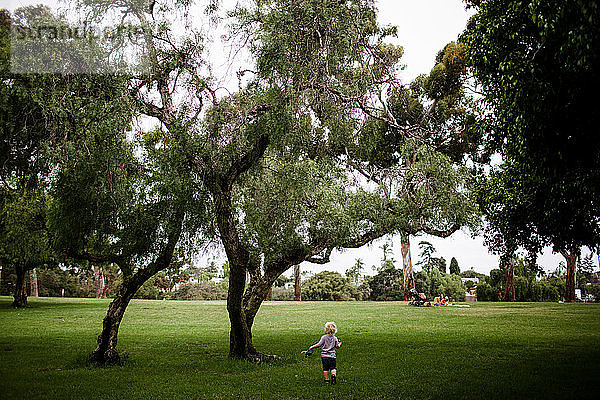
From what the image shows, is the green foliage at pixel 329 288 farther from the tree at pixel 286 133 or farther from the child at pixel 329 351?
the child at pixel 329 351

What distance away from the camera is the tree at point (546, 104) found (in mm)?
6441

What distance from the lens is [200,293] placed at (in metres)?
52.0

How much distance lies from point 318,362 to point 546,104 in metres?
8.72

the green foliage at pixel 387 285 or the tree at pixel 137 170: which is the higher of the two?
the tree at pixel 137 170

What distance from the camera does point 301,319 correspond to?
25281mm

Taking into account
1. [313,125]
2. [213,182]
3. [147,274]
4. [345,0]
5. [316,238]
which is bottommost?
[147,274]

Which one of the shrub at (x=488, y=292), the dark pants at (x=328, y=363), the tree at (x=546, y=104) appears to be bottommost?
the shrub at (x=488, y=292)

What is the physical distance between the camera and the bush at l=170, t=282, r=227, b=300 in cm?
5178

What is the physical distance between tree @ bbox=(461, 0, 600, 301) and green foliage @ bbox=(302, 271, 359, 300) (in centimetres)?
3864

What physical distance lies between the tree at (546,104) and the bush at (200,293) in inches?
1741

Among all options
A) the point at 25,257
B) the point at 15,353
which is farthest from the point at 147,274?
the point at 25,257

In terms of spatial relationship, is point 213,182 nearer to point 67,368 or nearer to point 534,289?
point 67,368

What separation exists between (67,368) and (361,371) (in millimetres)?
7239

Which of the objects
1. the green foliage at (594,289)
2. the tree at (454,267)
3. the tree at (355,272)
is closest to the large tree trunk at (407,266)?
the tree at (355,272)
